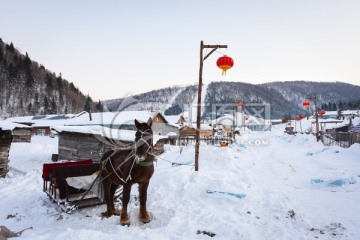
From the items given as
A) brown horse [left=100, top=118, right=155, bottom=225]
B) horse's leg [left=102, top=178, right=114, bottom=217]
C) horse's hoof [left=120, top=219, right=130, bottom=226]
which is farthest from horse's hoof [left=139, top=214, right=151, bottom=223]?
horse's leg [left=102, top=178, right=114, bottom=217]

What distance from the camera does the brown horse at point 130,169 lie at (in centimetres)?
549

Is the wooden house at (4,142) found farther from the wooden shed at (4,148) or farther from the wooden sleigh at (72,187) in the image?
the wooden sleigh at (72,187)

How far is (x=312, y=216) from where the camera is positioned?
23.4ft

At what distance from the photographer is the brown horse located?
216 inches

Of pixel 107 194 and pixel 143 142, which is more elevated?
pixel 143 142

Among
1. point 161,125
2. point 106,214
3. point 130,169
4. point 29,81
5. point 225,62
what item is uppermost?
point 29,81

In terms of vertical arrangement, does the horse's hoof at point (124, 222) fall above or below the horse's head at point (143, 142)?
below

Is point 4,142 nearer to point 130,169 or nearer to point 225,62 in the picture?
point 130,169

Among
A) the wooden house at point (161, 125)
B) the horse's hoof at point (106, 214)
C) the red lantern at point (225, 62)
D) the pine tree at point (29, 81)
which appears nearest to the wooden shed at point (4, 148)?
the horse's hoof at point (106, 214)

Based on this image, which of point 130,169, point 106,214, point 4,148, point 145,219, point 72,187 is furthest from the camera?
point 4,148

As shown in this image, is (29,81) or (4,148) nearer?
(4,148)

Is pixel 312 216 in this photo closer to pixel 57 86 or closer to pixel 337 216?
pixel 337 216

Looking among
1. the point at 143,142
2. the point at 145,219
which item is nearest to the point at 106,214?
the point at 145,219

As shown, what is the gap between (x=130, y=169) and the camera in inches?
223
